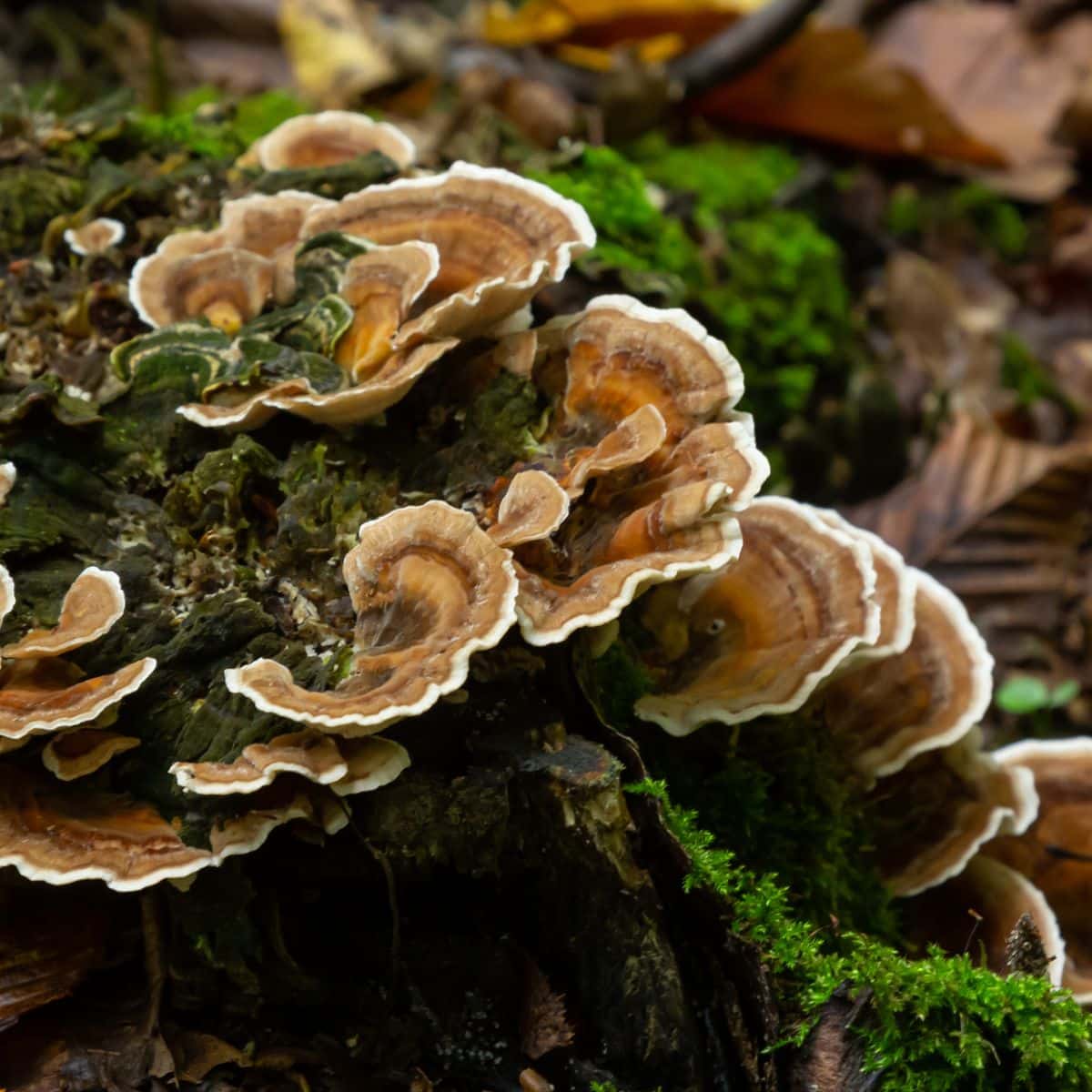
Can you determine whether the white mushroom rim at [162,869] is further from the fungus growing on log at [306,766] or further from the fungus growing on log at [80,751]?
the fungus growing on log at [80,751]

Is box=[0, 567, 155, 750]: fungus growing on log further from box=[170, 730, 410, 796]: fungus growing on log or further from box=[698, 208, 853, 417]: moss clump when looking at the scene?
box=[698, 208, 853, 417]: moss clump

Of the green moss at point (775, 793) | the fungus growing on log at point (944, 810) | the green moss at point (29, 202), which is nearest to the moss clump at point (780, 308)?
the fungus growing on log at point (944, 810)

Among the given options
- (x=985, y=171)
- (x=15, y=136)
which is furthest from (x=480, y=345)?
(x=985, y=171)

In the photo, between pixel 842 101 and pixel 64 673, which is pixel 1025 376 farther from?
pixel 64 673


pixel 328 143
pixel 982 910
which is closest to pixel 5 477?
pixel 328 143

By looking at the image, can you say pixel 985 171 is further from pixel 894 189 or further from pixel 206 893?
pixel 206 893
